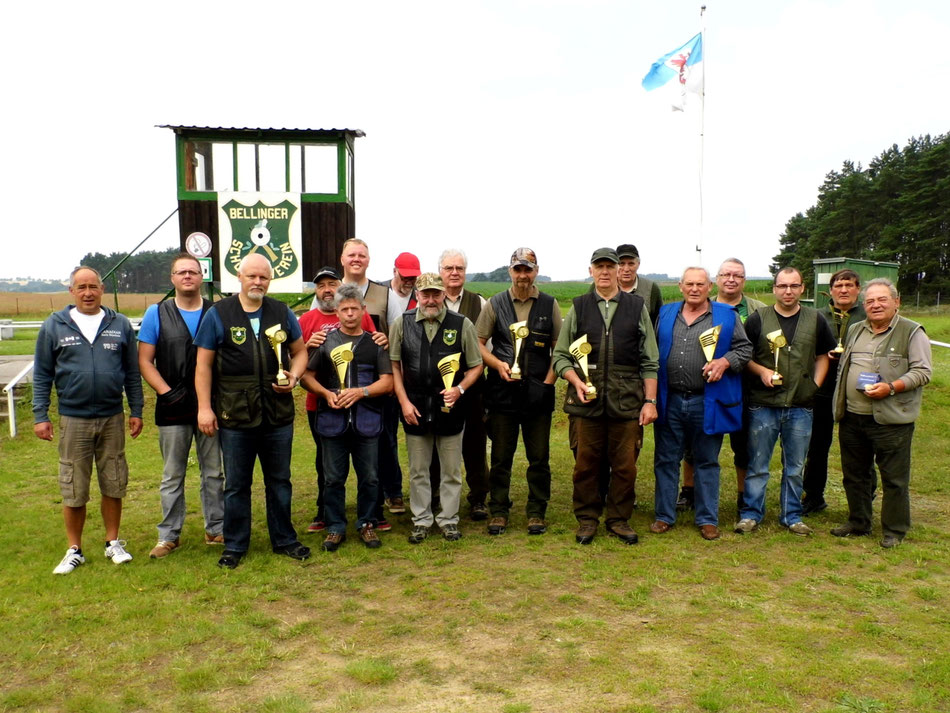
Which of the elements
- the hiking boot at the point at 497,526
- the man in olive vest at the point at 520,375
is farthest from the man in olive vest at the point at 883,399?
the hiking boot at the point at 497,526

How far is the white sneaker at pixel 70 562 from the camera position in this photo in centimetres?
482

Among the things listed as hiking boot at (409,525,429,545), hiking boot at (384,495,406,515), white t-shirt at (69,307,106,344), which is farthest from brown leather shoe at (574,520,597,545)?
white t-shirt at (69,307,106,344)

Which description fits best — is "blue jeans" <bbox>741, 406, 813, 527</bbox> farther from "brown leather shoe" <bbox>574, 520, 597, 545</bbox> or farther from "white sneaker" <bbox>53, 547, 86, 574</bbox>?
"white sneaker" <bbox>53, 547, 86, 574</bbox>

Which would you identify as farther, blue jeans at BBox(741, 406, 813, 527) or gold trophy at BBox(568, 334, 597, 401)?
blue jeans at BBox(741, 406, 813, 527)

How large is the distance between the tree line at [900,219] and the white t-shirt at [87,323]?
149ft

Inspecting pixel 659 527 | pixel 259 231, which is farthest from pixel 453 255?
pixel 259 231

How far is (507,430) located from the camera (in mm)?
5660

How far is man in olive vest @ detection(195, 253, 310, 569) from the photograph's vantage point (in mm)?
4770

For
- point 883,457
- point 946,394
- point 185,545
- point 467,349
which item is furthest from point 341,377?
point 946,394

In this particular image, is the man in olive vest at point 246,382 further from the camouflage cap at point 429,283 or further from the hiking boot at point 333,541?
the camouflage cap at point 429,283

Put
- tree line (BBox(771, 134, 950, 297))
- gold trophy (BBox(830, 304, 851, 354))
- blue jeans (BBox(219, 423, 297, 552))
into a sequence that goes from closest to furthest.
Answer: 1. blue jeans (BBox(219, 423, 297, 552))
2. gold trophy (BBox(830, 304, 851, 354))
3. tree line (BBox(771, 134, 950, 297))

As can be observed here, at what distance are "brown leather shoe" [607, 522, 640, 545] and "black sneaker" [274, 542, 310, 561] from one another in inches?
88.3

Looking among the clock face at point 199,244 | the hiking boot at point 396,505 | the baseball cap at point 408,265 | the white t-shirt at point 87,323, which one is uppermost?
the clock face at point 199,244

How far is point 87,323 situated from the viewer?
4.80 meters
